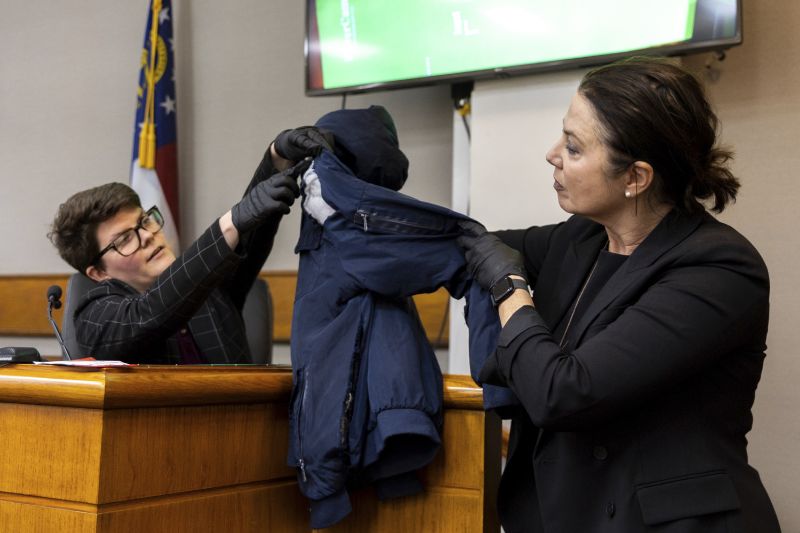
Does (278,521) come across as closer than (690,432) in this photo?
No

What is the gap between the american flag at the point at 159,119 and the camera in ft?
11.3

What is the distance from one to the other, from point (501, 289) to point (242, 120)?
8.36ft

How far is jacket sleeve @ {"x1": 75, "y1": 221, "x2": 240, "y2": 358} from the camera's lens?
5.34 feet

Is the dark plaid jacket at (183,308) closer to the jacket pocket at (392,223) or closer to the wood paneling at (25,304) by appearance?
the jacket pocket at (392,223)

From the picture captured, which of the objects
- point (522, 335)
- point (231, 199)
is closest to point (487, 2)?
point (231, 199)

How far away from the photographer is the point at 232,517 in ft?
4.54

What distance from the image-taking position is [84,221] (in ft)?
6.55

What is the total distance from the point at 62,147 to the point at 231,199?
99 cm

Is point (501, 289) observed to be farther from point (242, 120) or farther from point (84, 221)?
point (242, 120)

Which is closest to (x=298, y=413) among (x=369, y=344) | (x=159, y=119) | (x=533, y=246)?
(x=369, y=344)

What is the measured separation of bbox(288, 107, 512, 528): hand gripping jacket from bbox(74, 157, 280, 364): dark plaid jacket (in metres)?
0.25

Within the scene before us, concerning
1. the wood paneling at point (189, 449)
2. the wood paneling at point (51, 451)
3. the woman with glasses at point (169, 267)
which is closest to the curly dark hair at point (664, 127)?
the woman with glasses at point (169, 267)

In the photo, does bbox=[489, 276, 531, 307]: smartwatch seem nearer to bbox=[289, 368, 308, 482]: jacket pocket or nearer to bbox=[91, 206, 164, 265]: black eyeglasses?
bbox=[289, 368, 308, 482]: jacket pocket

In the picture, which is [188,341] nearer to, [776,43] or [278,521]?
[278,521]
